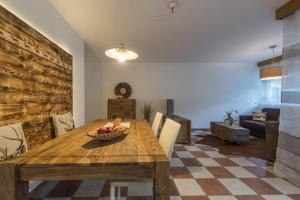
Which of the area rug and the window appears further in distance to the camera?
the window

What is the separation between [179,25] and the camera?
3422 millimetres

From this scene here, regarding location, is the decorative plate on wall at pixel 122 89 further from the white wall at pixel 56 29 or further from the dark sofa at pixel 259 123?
the dark sofa at pixel 259 123

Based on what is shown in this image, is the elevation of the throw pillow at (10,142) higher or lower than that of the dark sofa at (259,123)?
higher

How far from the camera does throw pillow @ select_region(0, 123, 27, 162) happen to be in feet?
4.93

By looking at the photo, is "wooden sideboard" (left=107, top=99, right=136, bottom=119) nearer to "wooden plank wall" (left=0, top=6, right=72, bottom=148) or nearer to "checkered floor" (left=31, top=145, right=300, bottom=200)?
"wooden plank wall" (left=0, top=6, right=72, bottom=148)

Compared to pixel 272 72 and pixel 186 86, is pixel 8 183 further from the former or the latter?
pixel 186 86

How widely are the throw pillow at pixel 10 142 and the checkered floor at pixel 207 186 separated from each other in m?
0.79

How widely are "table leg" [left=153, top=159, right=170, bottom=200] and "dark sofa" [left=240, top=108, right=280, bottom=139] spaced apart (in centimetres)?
435

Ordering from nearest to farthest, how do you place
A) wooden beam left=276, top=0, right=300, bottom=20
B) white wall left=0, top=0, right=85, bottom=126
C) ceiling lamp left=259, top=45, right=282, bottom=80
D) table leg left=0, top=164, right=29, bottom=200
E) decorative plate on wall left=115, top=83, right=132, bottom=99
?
table leg left=0, top=164, right=29, bottom=200 → white wall left=0, top=0, right=85, bottom=126 → wooden beam left=276, top=0, right=300, bottom=20 → ceiling lamp left=259, top=45, right=282, bottom=80 → decorative plate on wall left=115, top=83, right=132, bottom=99

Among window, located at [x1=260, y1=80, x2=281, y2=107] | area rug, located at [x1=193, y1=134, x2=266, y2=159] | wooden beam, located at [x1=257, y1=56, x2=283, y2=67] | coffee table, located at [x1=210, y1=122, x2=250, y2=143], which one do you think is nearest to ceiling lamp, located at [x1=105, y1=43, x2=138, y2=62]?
area rug, located at [x1=193, y1=134, x2=266, y2=159]

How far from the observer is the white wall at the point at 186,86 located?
6.41 meters

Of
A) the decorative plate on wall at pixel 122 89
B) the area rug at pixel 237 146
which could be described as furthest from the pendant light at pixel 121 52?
the decorative plate on wall at pixel 122 89

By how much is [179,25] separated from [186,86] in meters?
3.25

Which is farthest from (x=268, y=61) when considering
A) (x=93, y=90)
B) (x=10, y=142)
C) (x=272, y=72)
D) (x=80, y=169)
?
(x=10, y=142)
